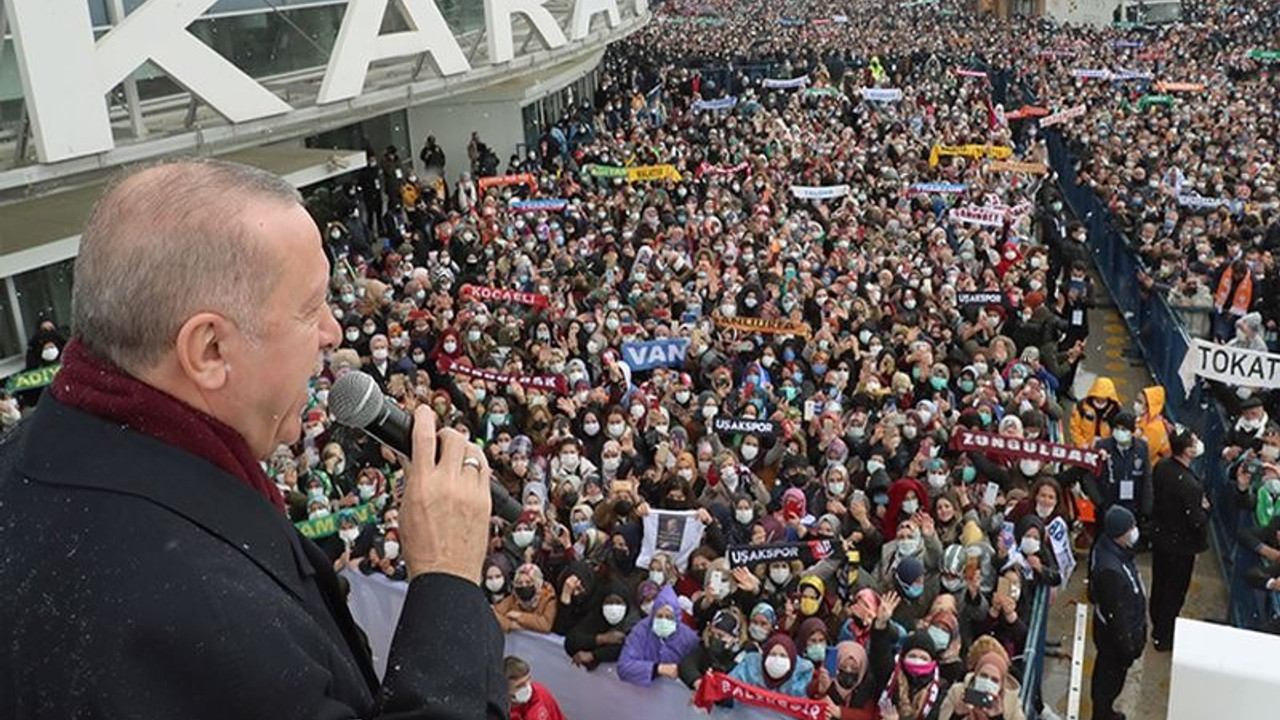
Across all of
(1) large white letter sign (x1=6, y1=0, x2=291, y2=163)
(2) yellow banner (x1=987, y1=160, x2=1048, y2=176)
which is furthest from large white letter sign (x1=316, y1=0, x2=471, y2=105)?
(2) yellow banner (x1=987, y1=160, x2=1048, y2=176)

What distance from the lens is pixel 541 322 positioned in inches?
507

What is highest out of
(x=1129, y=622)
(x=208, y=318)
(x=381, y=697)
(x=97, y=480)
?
(x=208, y=318)

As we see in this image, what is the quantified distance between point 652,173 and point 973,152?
5591mm

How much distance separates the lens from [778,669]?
646cm

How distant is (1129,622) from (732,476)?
303cm

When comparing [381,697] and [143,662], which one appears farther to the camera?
[381,697]

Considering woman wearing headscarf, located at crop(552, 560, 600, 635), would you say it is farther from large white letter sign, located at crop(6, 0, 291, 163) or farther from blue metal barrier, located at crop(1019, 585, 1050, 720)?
large white letter sign, located at crop(6, 0, 291, 163)

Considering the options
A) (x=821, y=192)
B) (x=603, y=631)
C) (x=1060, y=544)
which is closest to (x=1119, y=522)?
(x=1060, y=544)

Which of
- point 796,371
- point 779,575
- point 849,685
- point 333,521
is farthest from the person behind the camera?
point 796,371

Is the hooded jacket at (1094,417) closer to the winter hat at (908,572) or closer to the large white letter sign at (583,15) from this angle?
the winter hat at (908,572)

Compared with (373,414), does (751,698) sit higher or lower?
lower

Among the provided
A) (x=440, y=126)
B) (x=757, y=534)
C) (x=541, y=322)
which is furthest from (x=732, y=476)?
(x=440, y=126)

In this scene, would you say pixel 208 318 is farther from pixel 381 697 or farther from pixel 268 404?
pixel 381 697

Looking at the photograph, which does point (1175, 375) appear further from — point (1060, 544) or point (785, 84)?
point (785, 84)
